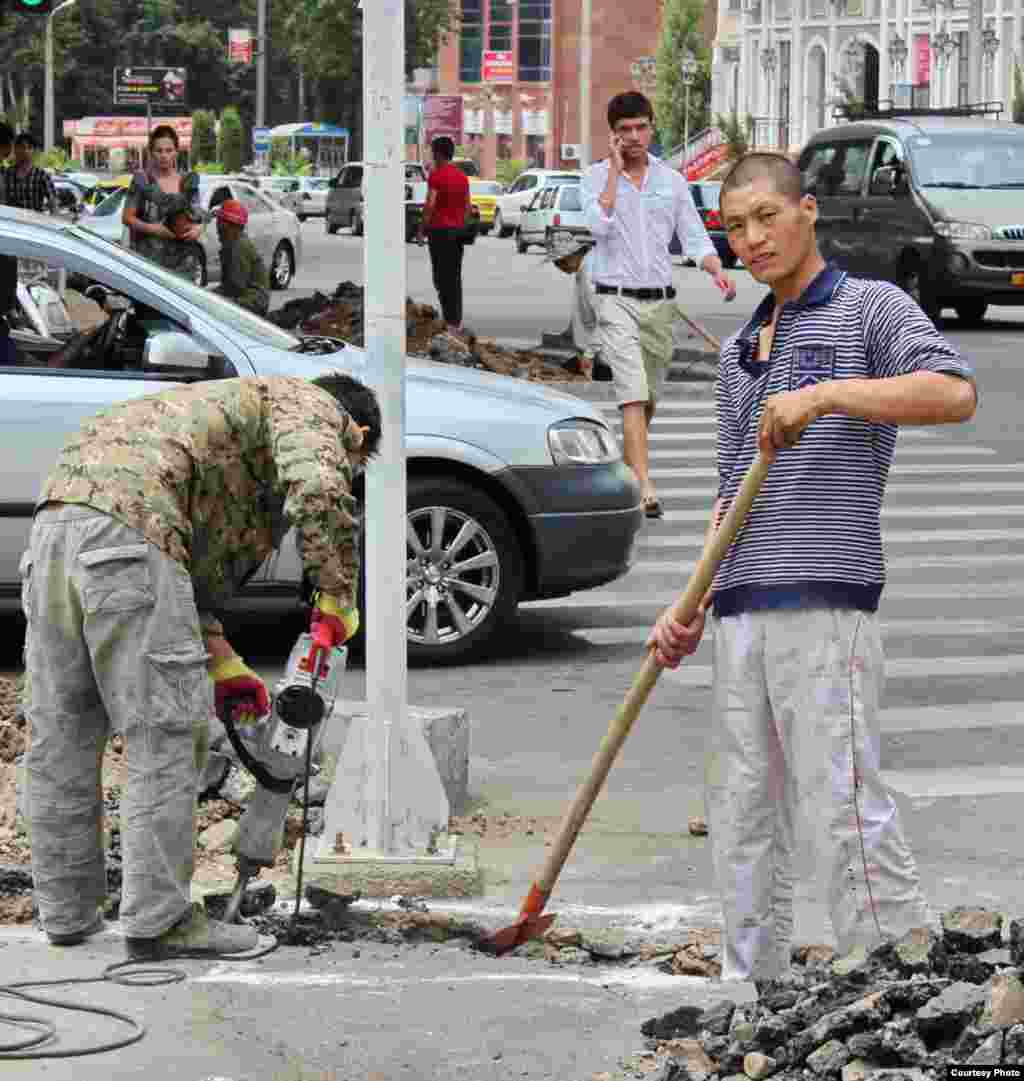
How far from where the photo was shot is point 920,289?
27.1 meters

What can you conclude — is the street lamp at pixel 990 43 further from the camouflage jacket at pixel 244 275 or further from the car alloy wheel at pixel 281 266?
the camouflage jacket at pixel 244 275

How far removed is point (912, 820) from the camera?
7816 mm

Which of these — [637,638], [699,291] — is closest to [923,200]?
[699,291]

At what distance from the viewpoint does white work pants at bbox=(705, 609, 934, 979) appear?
527cm

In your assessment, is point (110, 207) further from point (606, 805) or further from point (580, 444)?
point (606, 805)

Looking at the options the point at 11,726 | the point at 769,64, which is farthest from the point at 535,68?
the point at 11,726

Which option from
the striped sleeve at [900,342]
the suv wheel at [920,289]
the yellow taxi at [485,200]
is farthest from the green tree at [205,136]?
the striped sleeve at [900,342]

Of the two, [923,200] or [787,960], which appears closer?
[787,960]

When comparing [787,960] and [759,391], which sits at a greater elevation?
[759,391]

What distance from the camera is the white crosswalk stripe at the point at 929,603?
8.91 metres

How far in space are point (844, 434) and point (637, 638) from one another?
5.55 m

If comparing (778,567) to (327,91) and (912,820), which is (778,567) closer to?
(912,820)

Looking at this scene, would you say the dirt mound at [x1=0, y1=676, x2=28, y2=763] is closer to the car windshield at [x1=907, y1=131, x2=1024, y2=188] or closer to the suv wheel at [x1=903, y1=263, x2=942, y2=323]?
the suv wheel at [x1=903, y1=263, x2=942, y2=323]

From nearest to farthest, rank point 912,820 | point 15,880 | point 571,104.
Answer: point 15,880, point 912,820, point 571,104
